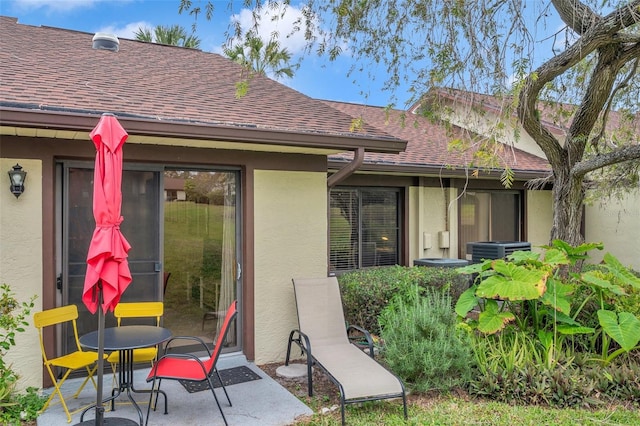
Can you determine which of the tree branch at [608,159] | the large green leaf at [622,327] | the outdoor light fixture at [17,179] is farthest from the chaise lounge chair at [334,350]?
the tree branch at [608,159]

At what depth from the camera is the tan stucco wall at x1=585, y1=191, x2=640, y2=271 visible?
444 inches

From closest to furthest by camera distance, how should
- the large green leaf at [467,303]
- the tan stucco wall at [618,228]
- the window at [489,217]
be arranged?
1. the large green leaf at [467,303]
2. the window at [489,217]
3. the tan stucco wall at [618,228]

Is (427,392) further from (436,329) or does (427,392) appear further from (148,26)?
(148,26)

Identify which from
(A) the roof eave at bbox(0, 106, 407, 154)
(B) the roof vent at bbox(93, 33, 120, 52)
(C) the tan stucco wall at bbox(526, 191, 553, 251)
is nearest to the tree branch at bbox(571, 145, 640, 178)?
(A) the roof eave at bbox(0, 106, 407, 154)

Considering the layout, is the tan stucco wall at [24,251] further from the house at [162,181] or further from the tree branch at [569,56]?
the tree branch at [569,56]

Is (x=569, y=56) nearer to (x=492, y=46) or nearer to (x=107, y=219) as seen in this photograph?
(x=492, y=46)

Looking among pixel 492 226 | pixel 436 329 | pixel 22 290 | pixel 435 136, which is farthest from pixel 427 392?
pixel 435 136

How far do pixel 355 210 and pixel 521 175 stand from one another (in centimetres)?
378

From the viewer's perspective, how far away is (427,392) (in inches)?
198

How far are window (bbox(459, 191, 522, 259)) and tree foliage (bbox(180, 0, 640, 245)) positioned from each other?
3233 millimetres

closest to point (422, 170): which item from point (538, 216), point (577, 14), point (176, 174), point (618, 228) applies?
point (577, 14)

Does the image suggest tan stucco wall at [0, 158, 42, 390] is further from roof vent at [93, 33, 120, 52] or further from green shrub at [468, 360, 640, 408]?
green shrub at [468, 360, 640, 408]

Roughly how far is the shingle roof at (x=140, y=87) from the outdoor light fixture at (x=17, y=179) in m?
0.73

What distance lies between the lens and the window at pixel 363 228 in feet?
29.4
